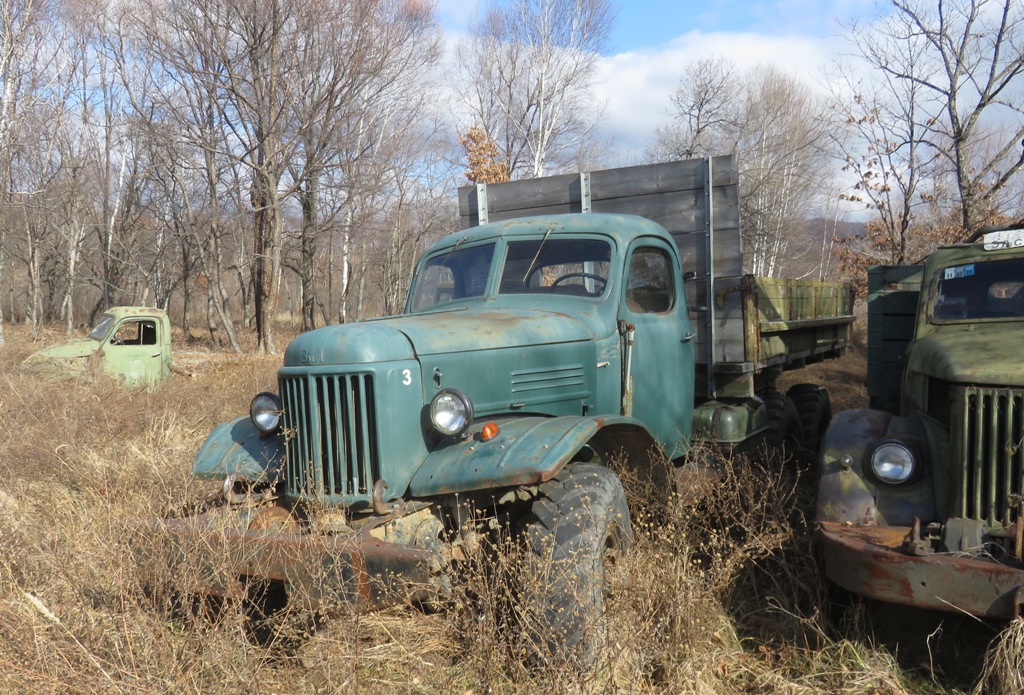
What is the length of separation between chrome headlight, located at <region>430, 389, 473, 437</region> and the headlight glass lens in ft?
6.53

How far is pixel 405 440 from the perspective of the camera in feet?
12.2

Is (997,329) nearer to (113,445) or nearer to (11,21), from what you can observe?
(113,445)

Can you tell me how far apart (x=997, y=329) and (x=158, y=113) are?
2084 centimetres

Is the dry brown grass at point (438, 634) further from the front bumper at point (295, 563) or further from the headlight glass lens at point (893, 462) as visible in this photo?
the headlight glass lens at point (893, 462)

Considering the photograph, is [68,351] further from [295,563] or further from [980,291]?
[980,291]

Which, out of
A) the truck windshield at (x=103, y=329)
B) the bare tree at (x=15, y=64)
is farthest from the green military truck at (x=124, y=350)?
the bare tree at (x=15, y=64)

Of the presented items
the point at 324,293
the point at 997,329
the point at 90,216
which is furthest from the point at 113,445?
the point at 324,293

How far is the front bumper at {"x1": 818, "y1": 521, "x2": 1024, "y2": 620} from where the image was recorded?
3.21 m

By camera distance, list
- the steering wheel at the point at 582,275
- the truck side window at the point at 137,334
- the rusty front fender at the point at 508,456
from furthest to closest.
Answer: the truck side window at the point at 137,334, the steering wheel at the point at 582,275, the rusty front fender at the point at 508,456

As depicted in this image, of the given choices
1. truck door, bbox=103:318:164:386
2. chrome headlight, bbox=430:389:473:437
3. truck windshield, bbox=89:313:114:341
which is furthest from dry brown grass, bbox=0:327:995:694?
truck windshield, bbox=89:313:114:341

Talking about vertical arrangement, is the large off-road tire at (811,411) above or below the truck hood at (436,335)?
below

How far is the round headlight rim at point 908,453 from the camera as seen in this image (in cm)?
390

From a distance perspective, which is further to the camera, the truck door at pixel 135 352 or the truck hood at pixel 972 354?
the truck door at pixel 135 352

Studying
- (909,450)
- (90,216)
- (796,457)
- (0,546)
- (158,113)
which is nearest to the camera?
(909,450)
